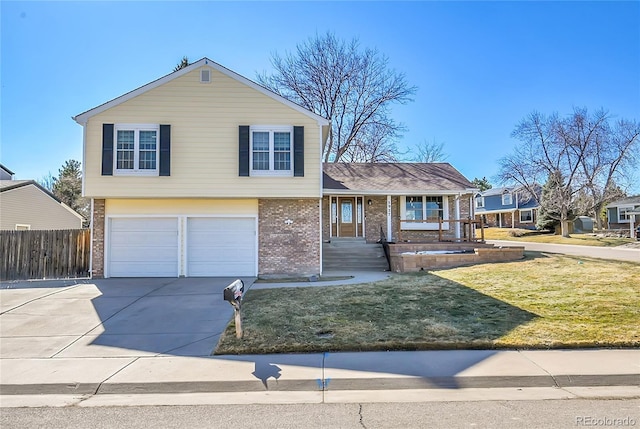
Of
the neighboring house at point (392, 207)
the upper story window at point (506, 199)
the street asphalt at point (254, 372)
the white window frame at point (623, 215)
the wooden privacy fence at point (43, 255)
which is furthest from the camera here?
the upper story window at point (506, 199)

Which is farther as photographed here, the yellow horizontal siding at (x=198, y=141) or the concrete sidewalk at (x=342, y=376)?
the yellow horizontal siding at (x=198, y=141)

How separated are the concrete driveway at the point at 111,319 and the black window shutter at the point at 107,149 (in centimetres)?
366

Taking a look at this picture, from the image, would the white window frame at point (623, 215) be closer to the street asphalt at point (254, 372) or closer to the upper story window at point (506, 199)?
the upper story window at point (506, 199)

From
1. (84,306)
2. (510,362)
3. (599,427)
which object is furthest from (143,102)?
(599,427)

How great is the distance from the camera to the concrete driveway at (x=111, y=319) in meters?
6.24

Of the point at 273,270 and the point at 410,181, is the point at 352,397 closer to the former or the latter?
the point at 273,270

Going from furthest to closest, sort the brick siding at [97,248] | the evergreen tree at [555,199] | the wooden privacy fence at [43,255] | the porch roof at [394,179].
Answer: the evergreen tree at [555,199]
the porch roof at [394,179]
the brick siding at [97,248]
the wooden privacy fence at [43,255]

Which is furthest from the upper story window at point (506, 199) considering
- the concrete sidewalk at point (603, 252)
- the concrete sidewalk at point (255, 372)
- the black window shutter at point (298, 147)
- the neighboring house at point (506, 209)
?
the concrete sidewalk at point (255, 372)

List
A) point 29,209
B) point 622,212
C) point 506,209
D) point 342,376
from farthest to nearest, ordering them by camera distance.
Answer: point 506,209 < point 622,212 < point 29,209 < point 342,376

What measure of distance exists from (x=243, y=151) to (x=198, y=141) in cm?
155

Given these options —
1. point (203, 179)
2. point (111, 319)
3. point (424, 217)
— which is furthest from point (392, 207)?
point (111, 319)

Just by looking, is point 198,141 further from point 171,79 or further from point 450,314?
point 450,314

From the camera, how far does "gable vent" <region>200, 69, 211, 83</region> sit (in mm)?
12742

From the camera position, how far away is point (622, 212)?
39.2 meters
